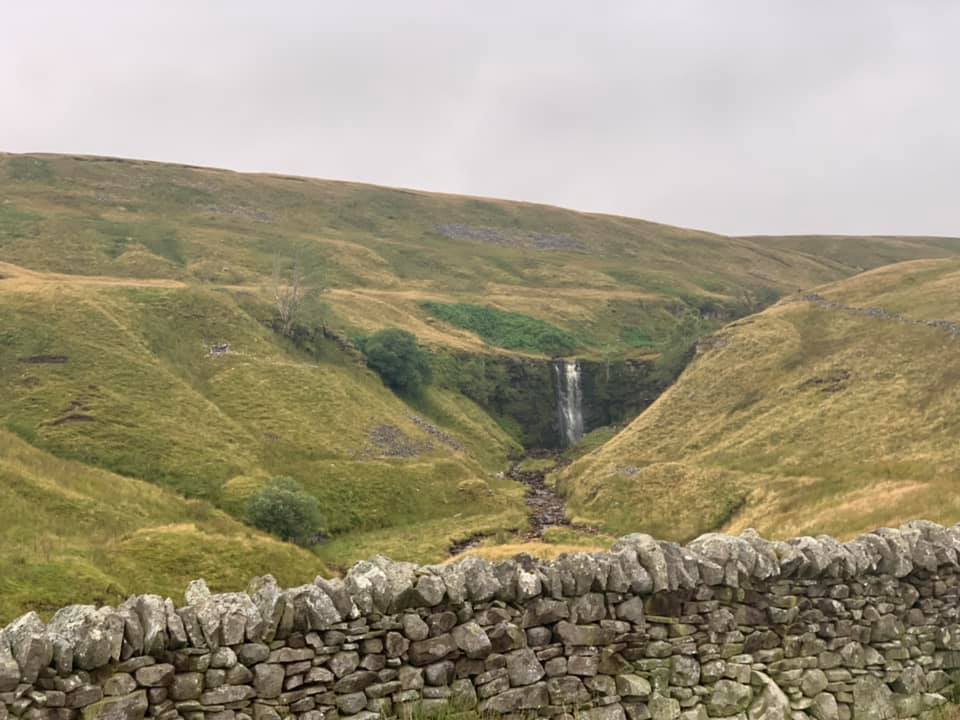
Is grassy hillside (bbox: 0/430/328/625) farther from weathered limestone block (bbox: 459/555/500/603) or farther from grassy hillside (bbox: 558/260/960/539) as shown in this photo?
grassy hillside (bbox: 558/260/960/539)

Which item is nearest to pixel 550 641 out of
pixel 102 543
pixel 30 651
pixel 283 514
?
pixel 30 651

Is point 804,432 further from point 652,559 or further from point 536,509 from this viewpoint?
point 652,559

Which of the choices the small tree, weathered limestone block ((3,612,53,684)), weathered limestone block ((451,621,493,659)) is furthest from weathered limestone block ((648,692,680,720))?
the small tree

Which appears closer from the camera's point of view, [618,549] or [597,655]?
[597,655]

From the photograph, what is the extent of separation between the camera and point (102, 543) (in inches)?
1283

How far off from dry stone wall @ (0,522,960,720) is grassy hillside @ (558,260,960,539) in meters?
18.9

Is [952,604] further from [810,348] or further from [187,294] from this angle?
[187,294]

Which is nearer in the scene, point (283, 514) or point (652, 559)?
point (652, 559)

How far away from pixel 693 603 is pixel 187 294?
8262 centimetres

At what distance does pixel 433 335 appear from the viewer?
10975 cm

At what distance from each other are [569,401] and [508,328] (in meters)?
30.1

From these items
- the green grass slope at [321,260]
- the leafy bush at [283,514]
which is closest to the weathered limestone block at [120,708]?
the leafy bush at [283,514]

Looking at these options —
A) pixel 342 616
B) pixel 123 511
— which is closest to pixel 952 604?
pixel 342 616

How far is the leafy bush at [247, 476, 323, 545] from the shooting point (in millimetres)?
45844
